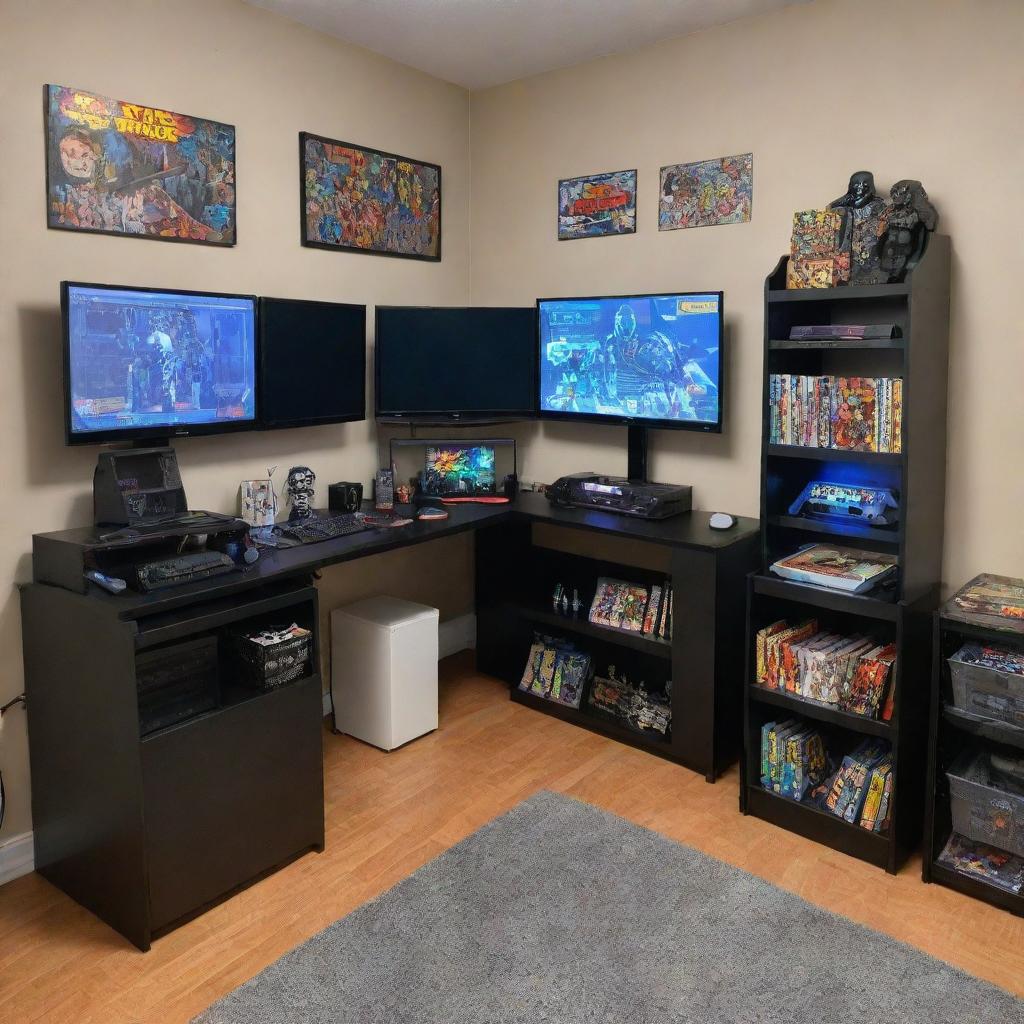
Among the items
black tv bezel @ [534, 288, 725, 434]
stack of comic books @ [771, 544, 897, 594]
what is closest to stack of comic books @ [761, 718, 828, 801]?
stack of comic books @ [771, 544, 897, 594]

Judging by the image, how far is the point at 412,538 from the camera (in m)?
2.86

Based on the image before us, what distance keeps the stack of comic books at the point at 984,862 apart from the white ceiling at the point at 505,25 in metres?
2.67

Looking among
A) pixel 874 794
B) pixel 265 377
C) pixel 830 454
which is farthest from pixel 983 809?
pixel 265 377

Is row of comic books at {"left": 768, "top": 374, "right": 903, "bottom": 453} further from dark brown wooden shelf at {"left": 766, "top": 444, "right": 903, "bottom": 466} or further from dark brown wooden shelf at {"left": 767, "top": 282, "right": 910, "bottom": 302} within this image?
dark brown wooden shelf at {"left": 767, "top": 282, "right": 910, "bottom": 302}

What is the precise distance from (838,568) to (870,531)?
Result: 141 millimetres

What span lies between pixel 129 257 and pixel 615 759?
7.51ft

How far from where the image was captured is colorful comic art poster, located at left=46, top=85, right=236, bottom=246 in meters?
2.49

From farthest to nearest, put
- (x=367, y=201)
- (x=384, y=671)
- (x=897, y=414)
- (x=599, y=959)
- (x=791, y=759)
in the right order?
(x=367, y=201) < (x=384, y=671) < (x=791, y=759) < (x=897, y=414) < (x=599, y=959)

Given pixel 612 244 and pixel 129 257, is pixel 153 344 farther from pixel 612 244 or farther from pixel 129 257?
pixel 612 244

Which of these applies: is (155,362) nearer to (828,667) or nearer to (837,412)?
(837,412)

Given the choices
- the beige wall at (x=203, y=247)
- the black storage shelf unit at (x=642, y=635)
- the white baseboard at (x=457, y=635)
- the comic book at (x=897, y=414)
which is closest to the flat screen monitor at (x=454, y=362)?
the beige wall at (x=203, y=247)

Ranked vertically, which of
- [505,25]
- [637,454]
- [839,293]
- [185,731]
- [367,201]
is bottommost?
[185,731]

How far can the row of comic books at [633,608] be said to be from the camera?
10.4 ft

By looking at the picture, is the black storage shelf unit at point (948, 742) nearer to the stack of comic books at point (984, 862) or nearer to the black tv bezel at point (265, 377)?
the stack of comic books at point (984, 862)
